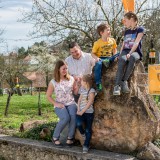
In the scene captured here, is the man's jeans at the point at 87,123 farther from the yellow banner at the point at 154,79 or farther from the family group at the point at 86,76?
the yellow banner at the point at 154,79

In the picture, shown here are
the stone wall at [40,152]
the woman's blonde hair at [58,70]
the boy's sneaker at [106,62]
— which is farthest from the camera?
→ the woman's blonde hair at [58,70]

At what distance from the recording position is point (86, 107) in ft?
20.7

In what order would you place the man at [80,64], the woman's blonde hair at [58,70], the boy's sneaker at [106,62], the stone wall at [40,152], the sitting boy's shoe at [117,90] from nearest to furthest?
the sitting boy's shoe at [117,90]
the stone wall at [40,152]
the boy's sneaker at [106,62]
the woman's blonde hair at [58,70]
the man at [80,64]

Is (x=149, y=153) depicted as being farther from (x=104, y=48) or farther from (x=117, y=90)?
(x=104, y=48)

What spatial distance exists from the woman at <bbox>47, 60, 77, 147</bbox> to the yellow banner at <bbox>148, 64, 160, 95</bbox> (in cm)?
136

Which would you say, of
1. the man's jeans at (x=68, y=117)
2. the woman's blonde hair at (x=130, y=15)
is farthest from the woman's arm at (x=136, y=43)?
the man's jeans at (x=68, y=117)

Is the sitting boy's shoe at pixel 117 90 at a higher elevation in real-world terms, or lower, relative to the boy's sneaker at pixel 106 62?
lower

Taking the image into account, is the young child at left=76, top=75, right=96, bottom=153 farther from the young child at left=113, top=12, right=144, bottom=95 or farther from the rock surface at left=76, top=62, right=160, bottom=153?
the young child at left=113, top=12, right=144, bottom=95

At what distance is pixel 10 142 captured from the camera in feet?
23.6

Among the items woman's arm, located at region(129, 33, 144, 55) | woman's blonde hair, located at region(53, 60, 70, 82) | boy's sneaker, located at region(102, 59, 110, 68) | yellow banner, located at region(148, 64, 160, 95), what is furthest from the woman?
yellow banner, located at region(148, 64, 160, 95)

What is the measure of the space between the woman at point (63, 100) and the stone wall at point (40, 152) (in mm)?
221

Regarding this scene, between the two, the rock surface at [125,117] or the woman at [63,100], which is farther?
the woman at [63,100]

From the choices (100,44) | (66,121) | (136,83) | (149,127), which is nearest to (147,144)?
(149,127)

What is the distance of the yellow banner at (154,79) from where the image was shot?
6.20 meters
